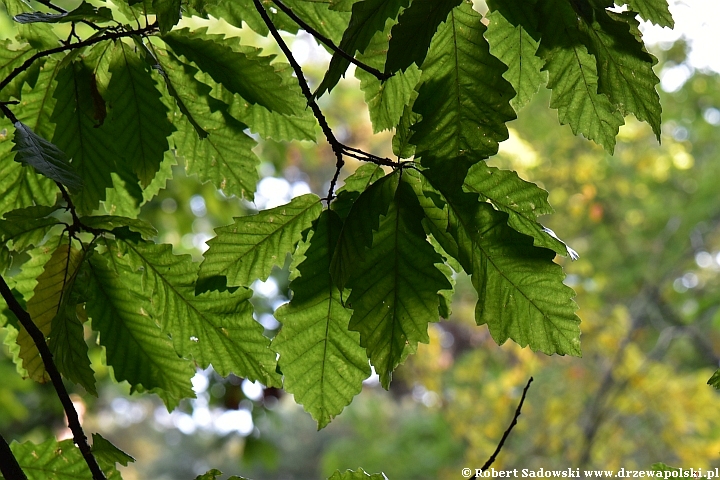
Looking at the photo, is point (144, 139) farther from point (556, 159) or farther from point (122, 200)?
point (556, 159)

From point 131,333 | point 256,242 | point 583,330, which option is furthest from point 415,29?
point 583,330

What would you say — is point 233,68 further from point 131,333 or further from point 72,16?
point 131,333

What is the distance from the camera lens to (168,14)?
1.83ft

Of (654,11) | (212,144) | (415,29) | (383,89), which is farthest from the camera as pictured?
(212,144)

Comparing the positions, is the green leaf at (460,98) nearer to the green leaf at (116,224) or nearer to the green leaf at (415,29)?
the green leaf at (415,29)

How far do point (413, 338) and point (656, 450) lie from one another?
18.0 ft

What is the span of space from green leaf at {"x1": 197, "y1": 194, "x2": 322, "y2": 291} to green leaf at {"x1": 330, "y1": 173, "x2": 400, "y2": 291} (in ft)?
0.30

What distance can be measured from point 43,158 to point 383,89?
1.07 feet

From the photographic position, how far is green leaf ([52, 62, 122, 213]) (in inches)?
29.2

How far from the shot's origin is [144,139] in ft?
2.50

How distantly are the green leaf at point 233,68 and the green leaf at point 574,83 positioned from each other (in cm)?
29

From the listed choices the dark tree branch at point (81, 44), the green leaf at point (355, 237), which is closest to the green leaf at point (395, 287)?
the green leaf at point (355, 237)

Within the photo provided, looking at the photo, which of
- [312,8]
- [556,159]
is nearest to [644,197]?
[556,159]

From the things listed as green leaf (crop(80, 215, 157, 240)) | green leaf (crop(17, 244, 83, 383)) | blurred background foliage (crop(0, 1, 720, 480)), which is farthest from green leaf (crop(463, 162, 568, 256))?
blurred background foliage (crop(0, 1, 720, 480))
